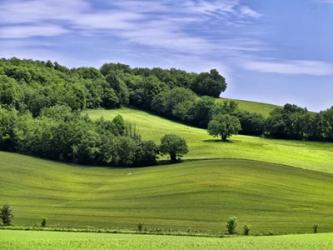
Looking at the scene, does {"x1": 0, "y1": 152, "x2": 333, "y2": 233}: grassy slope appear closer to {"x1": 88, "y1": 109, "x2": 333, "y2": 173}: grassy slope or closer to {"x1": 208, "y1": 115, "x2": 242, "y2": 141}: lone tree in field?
{"x1": 88, "y1": 109, "x2": 333, "y2": 173}: grassy slope

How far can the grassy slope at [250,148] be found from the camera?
13112 centimetres

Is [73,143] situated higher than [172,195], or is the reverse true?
[73,143]

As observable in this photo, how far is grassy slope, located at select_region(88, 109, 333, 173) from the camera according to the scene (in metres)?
131

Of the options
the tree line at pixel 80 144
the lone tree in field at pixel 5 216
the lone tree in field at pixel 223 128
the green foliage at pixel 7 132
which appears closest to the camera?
the lone tree in field at pixel 5 216

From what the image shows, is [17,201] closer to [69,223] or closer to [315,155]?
[69,223]

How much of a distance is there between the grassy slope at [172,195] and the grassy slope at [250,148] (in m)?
11.1

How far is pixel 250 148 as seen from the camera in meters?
144

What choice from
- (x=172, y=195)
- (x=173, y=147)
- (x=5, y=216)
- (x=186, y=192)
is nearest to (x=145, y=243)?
(x=5, y=216)

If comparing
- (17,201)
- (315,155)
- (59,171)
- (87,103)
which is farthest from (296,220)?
(87,103)

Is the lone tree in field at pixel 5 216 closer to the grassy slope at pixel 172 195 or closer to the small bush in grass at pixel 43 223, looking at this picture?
the grassy slope at pixel 172 195

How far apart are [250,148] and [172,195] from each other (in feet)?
171

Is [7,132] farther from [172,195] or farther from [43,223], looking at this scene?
[43,223]

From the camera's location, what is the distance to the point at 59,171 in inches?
4547

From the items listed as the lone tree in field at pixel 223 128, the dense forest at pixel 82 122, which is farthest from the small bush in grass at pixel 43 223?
the lone tree in field at pixel 223 128
